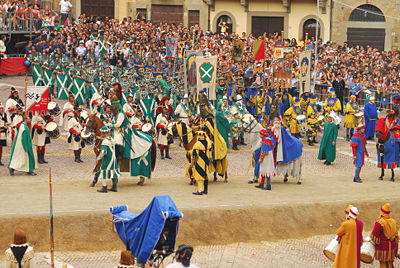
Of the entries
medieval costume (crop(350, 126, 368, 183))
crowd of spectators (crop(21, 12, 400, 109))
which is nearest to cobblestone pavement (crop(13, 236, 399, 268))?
medieval costume (crop(350, 126, 368, 183))

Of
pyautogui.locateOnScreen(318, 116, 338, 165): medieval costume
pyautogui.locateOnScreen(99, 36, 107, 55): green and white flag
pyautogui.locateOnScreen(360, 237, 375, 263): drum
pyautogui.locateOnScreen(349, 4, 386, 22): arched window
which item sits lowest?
pyautogui.locateOnScreen(360, 237, 375, 263): drum

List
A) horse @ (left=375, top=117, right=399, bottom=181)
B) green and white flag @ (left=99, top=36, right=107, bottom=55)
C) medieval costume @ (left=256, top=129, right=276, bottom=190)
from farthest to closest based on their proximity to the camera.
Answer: green and white flag @ (left=99, top=36, right=107, bottom=55) → horse @ (left=375, top=117, right=399, bottom=181) → medieval costume @ (left=256, top=129, right=276, bottom=190)

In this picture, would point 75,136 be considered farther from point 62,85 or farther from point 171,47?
point 62,85

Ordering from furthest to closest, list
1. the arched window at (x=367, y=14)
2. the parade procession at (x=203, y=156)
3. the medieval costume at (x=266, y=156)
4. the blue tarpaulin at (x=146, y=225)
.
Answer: the arched window at (x=367, y=14)
the medieval costume at (x=266, y=156)
the parade procession at (x=203, y=156)
the blue tarpaulin at (x=146, y=225)

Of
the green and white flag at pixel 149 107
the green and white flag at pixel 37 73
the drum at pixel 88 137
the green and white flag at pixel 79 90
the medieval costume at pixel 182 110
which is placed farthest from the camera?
the green and white flag at pixel 37 73

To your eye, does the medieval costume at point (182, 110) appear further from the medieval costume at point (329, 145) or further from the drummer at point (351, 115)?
the drummer at point (351, 115)

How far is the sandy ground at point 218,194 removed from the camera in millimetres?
16609

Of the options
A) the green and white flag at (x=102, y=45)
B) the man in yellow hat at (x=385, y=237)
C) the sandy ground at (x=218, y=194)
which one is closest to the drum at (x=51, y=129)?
the sandy ground at (x=218, y=194)

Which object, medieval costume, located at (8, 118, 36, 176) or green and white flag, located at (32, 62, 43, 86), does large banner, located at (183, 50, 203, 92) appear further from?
green and white flag, located at (32, 62, 43, 86)

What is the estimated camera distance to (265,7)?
48.7m

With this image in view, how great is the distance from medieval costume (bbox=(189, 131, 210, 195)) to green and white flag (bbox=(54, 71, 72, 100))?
46.6 feet

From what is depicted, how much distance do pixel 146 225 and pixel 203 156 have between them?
582 cm

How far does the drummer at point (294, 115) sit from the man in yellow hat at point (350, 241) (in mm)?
13324

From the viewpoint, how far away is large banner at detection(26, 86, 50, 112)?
21.8 m
